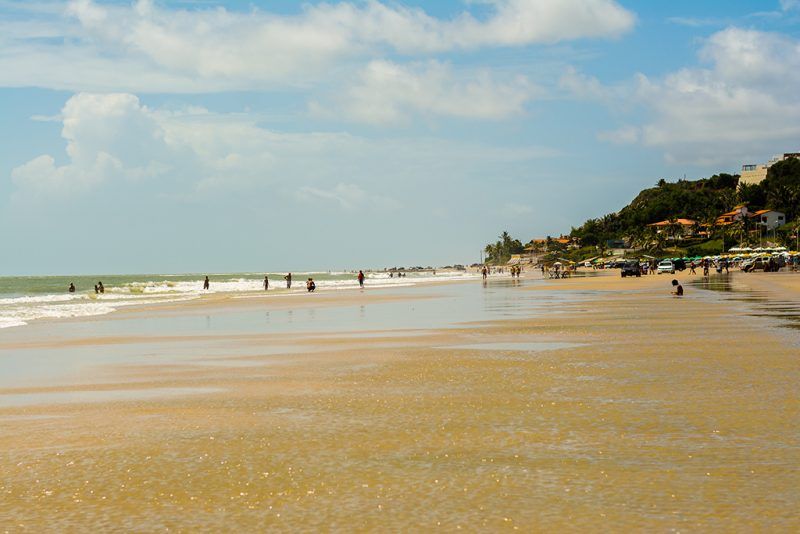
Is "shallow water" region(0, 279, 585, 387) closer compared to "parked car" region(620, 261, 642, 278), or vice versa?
"shallow water" region(0, 279, 585, 387)

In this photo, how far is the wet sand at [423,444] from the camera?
7109 millimetres

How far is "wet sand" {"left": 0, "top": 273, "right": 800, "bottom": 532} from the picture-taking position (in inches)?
280

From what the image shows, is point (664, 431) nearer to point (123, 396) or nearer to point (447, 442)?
point (447, 442)

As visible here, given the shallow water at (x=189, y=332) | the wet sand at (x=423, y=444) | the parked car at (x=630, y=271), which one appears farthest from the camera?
the parked car at (x=630, y=271)

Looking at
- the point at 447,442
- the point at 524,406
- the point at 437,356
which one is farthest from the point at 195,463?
the point at 437,356

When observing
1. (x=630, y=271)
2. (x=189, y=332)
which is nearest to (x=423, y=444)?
(x=189, y=332)

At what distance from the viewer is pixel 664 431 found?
10008mm

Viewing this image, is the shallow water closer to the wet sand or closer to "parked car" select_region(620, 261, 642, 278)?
the wet sand

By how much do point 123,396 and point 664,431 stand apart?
9500 mm

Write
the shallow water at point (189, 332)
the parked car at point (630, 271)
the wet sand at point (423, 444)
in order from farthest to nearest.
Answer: the parked car at point (630, 271) → the shallow water at point (189, 332) → the wet sand at point (423, 444)

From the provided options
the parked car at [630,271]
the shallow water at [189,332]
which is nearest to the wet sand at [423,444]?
the shallow water at [189,332]

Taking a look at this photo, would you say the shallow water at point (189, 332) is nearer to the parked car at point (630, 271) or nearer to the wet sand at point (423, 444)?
the wet sand at point (423, 444)

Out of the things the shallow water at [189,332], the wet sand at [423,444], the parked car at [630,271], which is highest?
the parked car at [630,271]

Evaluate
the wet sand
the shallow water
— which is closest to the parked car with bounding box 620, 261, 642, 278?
the shallow water
